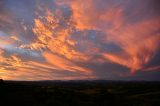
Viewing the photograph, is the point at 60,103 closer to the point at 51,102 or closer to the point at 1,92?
the point at 51,102

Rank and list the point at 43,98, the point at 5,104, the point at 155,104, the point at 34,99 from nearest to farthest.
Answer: the point at 5,104
the point at 34,99
the point at 43,98
the point at 155,104

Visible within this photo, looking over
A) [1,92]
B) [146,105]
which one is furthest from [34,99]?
[146,105]

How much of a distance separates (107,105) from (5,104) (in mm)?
21134

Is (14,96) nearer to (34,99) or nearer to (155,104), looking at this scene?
(34,99)

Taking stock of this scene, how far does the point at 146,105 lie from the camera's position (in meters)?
52.6

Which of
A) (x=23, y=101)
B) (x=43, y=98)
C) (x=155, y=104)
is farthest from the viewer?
(x=155, y=104)

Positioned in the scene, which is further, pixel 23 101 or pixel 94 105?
pixel 94 105

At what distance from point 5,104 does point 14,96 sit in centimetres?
467

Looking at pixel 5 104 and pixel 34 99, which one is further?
pixel 34 99

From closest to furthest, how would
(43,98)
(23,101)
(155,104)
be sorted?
1. (23,101)
2. (43,98)
3. (155,104)

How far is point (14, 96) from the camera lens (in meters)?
46.0

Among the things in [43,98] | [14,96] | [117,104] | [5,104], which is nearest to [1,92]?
[14,96]

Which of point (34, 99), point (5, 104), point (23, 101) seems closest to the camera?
point (5, 104)

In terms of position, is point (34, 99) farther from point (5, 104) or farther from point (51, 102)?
point (5, 104)
